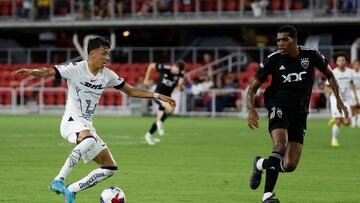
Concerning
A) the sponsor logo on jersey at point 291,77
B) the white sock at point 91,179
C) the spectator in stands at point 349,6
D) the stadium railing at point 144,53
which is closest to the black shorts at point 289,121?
the sponsor logo on jersey at point 291,77

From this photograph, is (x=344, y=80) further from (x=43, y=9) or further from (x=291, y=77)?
(x=43, y=9)

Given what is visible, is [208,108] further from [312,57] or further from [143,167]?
[312,57]

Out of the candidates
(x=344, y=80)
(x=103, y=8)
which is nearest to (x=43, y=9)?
(x=103, y=8)

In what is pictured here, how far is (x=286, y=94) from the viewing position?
12.5 metres

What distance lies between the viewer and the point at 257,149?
75.4 ft

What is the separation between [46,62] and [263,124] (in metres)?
17.6

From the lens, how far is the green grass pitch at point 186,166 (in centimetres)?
1348

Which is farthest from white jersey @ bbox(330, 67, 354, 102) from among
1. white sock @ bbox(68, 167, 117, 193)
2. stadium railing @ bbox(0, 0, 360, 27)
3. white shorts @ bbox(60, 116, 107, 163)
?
stadium railing @ bbox(0, 0, 360, 27)

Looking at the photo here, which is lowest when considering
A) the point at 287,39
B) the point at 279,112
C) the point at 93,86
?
the point at 279,112

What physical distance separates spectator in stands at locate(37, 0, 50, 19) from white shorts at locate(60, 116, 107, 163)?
36.5 metres

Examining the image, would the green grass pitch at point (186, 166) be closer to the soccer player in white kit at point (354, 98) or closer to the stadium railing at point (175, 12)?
the soccer player in white kit at point (354, 98)

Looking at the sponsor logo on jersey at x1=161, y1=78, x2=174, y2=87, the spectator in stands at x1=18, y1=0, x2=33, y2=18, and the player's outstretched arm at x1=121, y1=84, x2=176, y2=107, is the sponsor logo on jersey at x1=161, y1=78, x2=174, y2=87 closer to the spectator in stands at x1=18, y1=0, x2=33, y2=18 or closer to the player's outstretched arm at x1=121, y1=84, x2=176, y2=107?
the player's outstretched arm at x1=121, y1=84, x2=176, y2=107

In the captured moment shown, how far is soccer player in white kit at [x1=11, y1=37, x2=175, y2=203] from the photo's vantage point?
11633mm

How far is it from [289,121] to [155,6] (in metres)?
33.5
